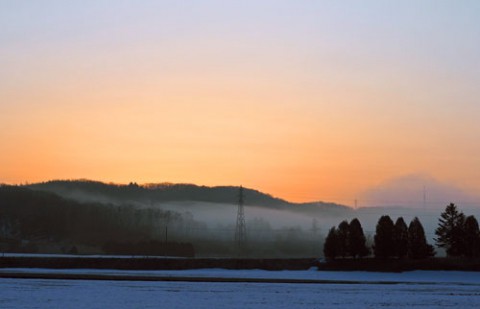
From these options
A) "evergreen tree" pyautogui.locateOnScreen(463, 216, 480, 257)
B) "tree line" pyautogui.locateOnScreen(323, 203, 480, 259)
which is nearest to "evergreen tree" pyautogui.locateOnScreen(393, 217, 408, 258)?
"tree line" pyautogui.locateOnScreen(323, 203, 480, 259)

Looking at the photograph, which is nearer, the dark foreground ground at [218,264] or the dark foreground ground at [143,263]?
the dark foreground ground at [143,263]

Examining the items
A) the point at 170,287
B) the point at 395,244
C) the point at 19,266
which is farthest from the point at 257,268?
the point at 170,287

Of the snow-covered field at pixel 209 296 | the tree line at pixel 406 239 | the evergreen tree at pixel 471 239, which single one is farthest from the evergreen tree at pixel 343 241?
the snow-covered field at pixel 209 296

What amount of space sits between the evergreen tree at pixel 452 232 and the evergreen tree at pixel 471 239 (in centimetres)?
69

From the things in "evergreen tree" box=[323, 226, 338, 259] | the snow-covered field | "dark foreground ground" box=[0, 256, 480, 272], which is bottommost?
the snow-covered field

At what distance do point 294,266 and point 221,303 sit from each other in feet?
195

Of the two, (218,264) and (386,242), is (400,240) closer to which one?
(386,242)

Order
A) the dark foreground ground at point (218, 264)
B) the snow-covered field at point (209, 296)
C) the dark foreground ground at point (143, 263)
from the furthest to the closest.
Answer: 1. the dark foreground ground at point (218, 264)
2. the dark foreground ground at point (143, 263)
3. the snow-covered field at point (209, 296)

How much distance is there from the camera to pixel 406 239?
113m

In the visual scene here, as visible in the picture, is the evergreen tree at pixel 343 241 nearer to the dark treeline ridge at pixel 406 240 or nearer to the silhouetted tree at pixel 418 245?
the dark treeline ridge at pixel 406 240

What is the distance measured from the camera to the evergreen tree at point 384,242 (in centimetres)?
11100

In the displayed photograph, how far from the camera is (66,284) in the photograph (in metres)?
58.6

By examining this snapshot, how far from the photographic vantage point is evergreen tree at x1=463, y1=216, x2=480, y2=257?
110938mm

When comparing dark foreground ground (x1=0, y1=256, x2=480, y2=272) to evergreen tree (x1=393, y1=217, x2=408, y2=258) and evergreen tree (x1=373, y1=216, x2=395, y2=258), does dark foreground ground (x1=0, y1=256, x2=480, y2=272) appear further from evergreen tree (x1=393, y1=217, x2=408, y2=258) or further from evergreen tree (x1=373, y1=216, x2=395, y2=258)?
evergreen tree (x1=393, y1=217, x2=408, y2=258)
